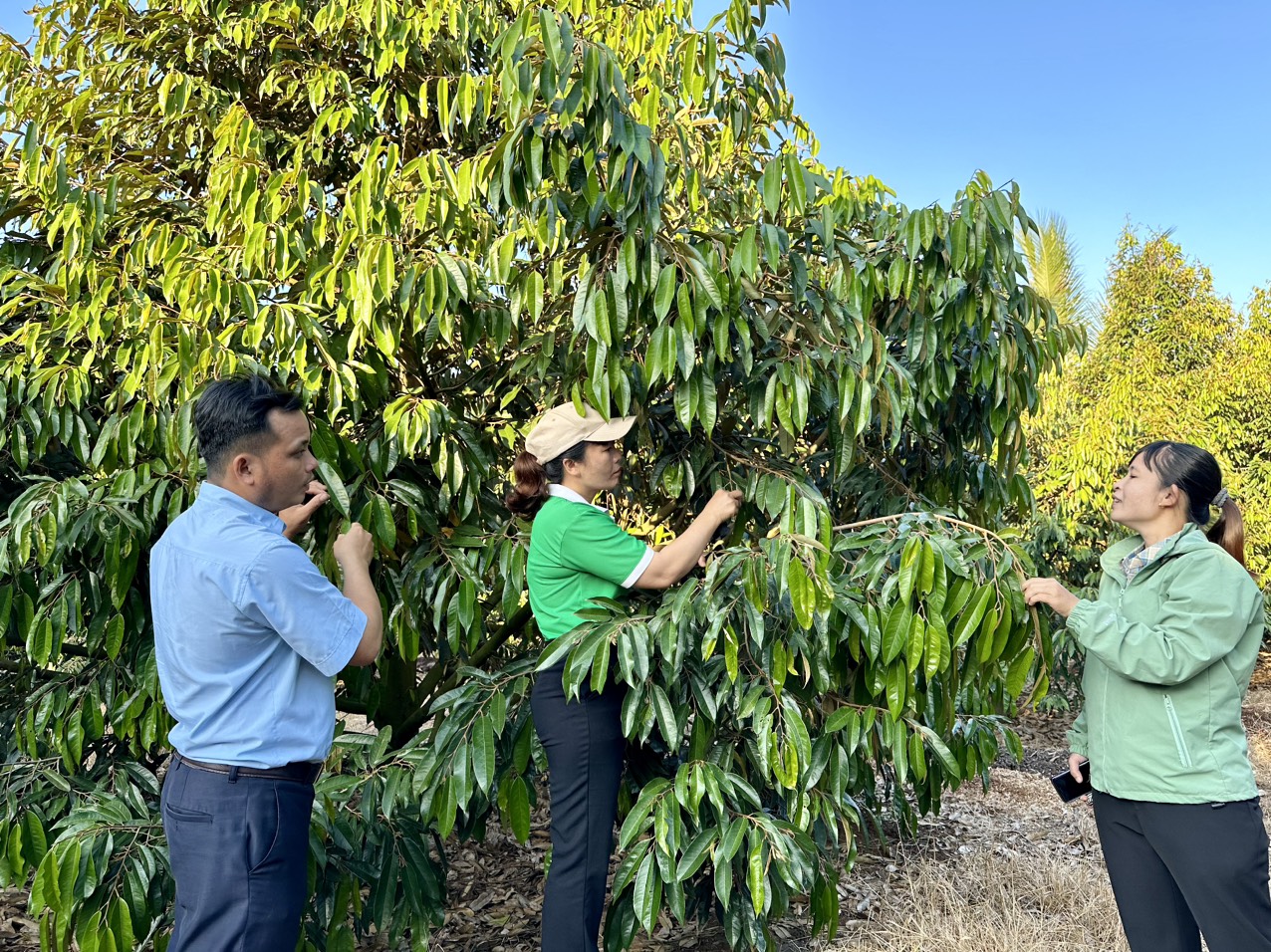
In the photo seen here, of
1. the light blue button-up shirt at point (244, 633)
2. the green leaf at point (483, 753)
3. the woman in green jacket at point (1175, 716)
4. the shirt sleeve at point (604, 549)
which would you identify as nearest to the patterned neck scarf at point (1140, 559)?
the woman in green jacket at point (1175, 716)

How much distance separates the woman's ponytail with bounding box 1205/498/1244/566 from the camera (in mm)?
2258

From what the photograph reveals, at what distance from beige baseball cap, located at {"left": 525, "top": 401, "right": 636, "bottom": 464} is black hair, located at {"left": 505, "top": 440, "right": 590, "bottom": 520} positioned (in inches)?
0.7

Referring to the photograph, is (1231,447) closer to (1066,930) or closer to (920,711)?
(1066,930)

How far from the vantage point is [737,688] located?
7.53 feet

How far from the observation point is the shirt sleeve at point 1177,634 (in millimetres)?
A: 1984

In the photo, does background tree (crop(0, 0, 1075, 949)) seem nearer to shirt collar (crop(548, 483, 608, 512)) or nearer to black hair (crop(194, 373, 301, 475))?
shirt collar (crop(548, 483, 608, 512))

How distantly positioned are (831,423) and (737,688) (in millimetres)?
974

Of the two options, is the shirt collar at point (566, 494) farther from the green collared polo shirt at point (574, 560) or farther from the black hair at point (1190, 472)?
the black hair at point (1190, 472)

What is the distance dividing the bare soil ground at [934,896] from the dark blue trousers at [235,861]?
2.00m

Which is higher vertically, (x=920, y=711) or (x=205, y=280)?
(x=205, y=280)

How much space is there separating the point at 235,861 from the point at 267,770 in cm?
16

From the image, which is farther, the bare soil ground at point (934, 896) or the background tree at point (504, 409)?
the bare soil ground at point (934, 896)

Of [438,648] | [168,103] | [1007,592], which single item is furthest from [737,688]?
[168,103]

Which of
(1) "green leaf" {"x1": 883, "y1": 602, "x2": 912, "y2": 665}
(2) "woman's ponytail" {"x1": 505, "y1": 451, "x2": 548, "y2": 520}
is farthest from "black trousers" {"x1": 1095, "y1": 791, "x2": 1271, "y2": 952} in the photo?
(2) "woman's ponytail" {"x1": 505, "y1": 451, "x2": 548, "y2": 520}
